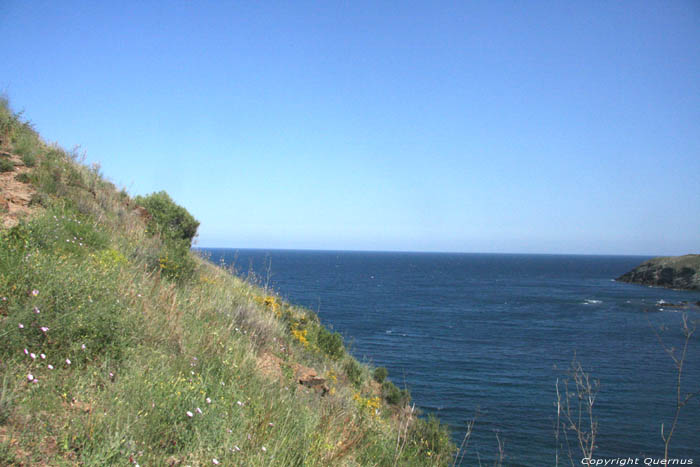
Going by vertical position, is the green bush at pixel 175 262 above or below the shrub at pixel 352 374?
above

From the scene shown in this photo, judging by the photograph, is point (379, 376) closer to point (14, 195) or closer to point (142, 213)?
point (142, 213)

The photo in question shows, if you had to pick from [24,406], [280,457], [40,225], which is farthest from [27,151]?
[280,457]

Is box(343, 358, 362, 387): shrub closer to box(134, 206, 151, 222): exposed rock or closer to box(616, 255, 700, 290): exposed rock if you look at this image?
box(134, 206, 151, 222): exposed rock

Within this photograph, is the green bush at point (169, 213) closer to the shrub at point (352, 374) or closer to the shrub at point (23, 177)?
the shrub at point (23, 177)

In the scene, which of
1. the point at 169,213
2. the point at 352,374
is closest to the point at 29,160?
the point at 169,213

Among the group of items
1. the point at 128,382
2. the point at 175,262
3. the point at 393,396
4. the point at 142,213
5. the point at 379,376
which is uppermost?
the point at 142,213

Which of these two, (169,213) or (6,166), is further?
(169,213)

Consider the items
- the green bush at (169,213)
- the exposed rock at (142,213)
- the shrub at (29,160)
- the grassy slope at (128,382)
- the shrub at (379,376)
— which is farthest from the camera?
the shrub at (379,376)

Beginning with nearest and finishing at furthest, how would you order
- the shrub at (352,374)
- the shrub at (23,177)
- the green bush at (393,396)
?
1. the shrub at (23,177)
2. the shrub at (352,374)
3. the green bush at (393,396)

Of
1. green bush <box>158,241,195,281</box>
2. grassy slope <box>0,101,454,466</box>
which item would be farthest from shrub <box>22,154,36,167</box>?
grassy slope <box>0,101,454,466</box>

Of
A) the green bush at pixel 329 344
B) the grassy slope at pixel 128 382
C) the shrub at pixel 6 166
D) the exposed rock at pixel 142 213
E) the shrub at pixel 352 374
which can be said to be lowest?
the shrub at pixel 352 374

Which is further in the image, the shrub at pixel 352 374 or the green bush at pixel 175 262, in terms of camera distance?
the shrub at pixel 352 374

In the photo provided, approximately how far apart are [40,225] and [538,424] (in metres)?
22.9

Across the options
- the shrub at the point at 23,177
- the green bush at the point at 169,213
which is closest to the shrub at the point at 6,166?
the shrub at the point at 23,177
